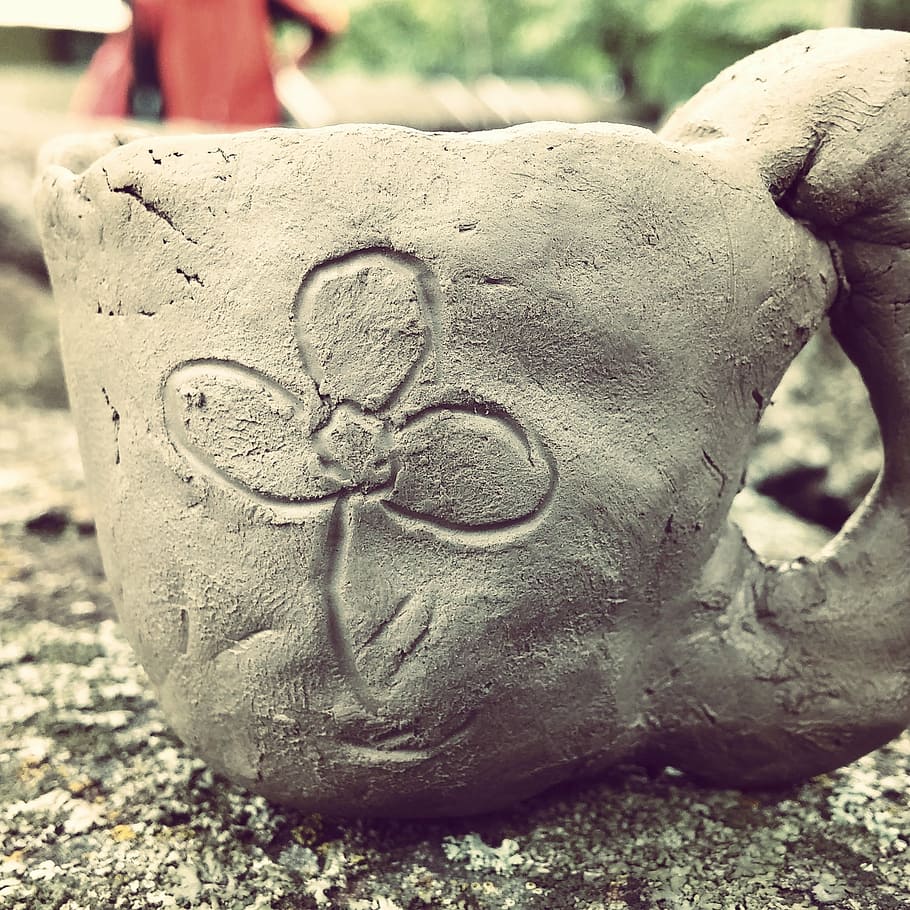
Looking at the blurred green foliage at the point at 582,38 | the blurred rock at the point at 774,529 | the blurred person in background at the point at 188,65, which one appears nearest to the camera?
the blurred rock at the point at 774,529

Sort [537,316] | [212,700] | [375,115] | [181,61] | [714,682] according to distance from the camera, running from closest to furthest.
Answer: [537,316], [212,700], [714,682], [181,61], [375,115]

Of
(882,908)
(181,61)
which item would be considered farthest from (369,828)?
(181,61)

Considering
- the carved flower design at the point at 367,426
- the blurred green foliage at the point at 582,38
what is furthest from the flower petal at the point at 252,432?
the blurred green foliage at the point at 582,38

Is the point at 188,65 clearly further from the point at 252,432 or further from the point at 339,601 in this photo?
the point at 339,601

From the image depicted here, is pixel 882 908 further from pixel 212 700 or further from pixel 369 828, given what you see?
pixel 212 700

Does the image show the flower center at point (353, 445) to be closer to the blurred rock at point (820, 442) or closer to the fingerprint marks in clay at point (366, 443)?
the fingerprint marks in clay at point (366, 443)

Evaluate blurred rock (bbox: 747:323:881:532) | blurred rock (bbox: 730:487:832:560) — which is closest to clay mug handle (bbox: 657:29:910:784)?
blurred rock (bbox: 730:487:832:560)
